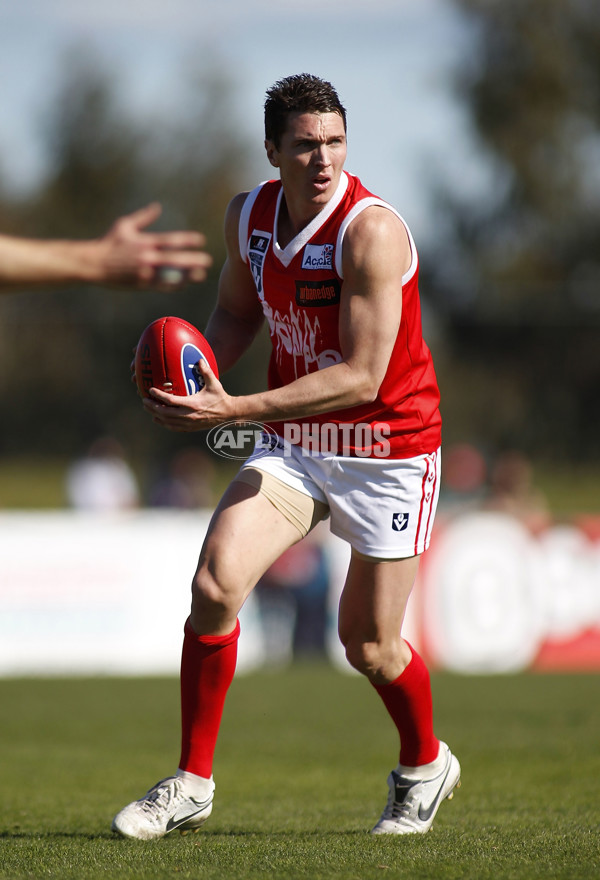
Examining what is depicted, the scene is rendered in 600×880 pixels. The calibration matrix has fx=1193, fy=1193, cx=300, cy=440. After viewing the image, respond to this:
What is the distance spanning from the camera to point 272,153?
4398 mm

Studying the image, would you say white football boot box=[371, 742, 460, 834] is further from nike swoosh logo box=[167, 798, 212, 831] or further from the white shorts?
the white shorts

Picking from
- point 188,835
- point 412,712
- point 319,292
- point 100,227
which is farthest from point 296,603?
point 100,227

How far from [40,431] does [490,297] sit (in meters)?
9.60

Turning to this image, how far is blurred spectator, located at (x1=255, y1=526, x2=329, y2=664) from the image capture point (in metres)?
12.9

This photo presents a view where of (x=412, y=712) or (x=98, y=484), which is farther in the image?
(x=98, y=484)

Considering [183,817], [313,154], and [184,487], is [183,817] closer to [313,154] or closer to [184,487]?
[313,154]

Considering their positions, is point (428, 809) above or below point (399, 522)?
below

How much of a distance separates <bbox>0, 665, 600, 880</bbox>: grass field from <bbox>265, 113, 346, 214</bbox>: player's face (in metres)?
2.31

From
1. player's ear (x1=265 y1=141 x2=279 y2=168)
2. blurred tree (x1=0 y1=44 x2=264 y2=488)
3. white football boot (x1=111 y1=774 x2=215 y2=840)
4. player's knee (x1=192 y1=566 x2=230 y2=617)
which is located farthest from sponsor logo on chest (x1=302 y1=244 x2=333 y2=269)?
blurred tree (x1=0 y1=44 x2=264 y2=488)

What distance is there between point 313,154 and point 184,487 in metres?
11.6

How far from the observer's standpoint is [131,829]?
14.2 ft

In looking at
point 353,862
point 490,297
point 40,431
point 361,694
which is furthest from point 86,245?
point 40,431

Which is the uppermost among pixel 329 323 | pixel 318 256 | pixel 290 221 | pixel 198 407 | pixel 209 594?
pixel 290 221

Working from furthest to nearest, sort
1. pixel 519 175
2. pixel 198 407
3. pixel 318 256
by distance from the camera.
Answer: pixel 519 175
pixel 318 256
pixel 198 407
